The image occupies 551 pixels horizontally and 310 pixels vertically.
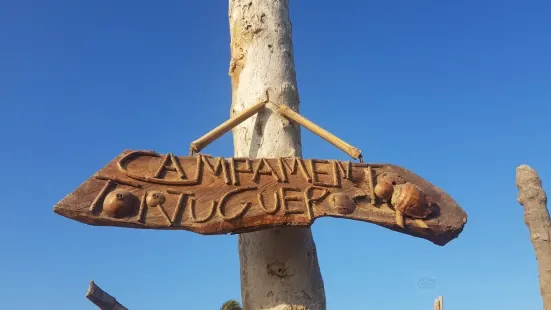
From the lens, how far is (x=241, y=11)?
10.4 feet

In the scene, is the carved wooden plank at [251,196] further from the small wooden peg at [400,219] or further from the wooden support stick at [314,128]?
the wooden support stick at [314,128]

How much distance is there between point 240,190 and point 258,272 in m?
0.45

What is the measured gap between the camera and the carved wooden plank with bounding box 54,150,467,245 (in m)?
2.31

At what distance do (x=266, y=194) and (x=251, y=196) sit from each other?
3.1 inches

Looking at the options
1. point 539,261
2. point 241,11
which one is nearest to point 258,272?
point 241,11

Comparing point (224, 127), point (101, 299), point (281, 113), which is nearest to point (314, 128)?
point (281, 113)

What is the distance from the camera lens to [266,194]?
8.26ft

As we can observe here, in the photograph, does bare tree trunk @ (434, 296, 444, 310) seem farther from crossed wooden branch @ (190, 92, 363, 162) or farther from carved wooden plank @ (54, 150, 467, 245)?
crossed wooden branch @ (190, 92, 363, 162)

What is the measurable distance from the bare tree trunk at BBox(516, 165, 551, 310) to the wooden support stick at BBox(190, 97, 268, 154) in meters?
4.12

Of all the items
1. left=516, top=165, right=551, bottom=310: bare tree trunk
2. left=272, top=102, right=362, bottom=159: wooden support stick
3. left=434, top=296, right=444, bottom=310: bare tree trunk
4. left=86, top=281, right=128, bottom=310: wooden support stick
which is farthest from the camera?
left=434, top=296, right=444, bottom=310: bare tree trunk

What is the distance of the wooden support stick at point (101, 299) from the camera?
13.9ft

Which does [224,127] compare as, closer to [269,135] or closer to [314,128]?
[269,135]

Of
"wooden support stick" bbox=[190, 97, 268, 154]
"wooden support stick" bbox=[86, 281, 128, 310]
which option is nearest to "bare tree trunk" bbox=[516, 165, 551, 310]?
"wooden support stick" bbox=[190, 97, 268, 154]

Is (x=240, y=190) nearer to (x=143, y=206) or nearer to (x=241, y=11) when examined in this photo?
(x=143, y=206)
